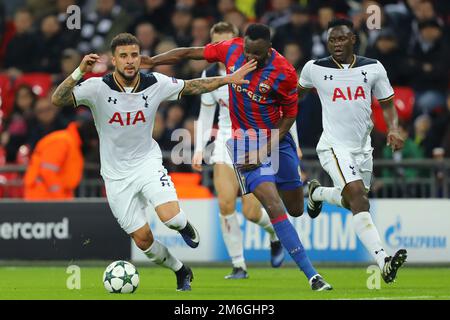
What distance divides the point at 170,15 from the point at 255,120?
9.29 meters

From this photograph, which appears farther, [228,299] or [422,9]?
[422,9]

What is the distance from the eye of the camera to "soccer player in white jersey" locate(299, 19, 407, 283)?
12.9 metres

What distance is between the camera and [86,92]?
12.1m

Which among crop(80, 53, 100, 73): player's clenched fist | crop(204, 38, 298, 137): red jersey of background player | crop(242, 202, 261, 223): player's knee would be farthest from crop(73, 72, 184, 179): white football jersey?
crop(242, 202, 261, 223): player's knee

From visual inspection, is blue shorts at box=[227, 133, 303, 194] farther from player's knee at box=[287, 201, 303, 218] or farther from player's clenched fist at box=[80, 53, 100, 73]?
player's clenched fist at box=[80, 53, 100, 73]

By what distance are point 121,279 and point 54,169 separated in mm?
6349

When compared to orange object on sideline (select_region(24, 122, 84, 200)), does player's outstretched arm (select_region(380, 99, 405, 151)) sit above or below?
above

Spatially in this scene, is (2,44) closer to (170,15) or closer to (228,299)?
(170,15)

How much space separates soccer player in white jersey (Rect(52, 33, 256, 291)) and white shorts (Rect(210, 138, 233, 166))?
239cm

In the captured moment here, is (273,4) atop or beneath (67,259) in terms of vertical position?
atop

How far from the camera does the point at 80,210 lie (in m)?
17.6

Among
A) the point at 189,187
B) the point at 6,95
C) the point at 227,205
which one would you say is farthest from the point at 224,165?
the point at 6,95

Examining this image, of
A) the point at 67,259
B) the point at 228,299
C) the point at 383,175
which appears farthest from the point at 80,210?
the point at 228,299

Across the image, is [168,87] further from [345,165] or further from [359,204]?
[359,204]
